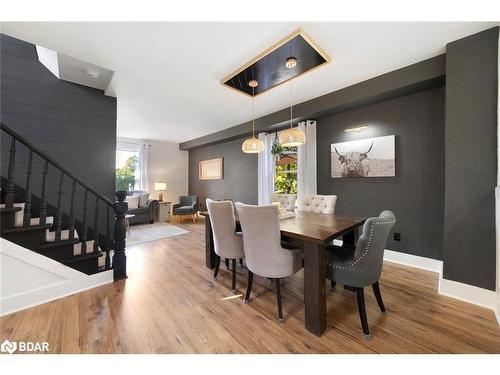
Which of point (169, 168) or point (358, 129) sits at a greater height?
point (358, 129)

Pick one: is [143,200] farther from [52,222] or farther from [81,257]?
[81,257]

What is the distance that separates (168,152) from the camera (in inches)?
285

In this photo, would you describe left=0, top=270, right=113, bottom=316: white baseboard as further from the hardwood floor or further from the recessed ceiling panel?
the recessed ceiling panel

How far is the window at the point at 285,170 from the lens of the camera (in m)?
Result: 4.41

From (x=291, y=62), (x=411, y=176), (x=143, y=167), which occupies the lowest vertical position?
(x=411, y=176)

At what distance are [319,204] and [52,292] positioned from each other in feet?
→ 10.7

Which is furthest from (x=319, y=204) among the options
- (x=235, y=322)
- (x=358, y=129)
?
(x=235, y=322)

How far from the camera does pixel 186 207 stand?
6.22 meters

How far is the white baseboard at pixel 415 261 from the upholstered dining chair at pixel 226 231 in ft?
7.81

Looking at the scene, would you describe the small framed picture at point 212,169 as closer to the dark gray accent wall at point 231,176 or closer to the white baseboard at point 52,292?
the dark gray accent wall at point 231,176

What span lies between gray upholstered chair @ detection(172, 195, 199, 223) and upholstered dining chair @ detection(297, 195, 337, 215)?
156 inches

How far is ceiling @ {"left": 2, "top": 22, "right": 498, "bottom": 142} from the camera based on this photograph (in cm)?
184
